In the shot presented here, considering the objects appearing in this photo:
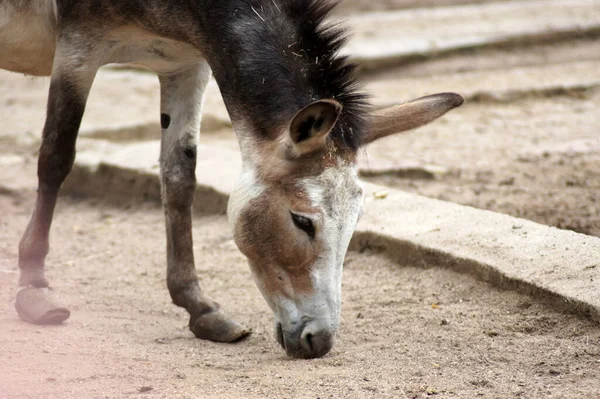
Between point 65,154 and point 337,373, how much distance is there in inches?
66.5

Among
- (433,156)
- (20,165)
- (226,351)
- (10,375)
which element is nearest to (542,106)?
(433,156)

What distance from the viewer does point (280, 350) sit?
3.78 meters

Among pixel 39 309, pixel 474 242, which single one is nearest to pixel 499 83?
pixel 474 242

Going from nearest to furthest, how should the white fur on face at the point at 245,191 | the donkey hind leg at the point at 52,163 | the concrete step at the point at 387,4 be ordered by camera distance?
the white fur on face at the point at 245,191 < the donkey hind leg at the point at 52,163 < the concrete step at the point at 387,4

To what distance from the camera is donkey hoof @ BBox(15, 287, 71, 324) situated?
398 cm

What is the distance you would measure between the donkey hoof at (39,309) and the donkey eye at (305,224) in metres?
1.34

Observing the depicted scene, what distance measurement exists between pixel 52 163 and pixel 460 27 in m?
6.87

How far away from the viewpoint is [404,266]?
15.1ft

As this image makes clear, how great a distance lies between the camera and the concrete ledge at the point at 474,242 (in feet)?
12.5

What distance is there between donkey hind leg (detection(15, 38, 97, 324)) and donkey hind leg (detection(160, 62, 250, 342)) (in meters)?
0.48

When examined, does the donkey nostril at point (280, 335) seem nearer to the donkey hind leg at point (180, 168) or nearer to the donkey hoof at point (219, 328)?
the donkey hoof at point (219, 328)

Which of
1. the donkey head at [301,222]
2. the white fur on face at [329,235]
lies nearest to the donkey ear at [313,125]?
the donkey head at [301,222]

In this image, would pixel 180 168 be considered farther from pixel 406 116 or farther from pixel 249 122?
pixel 406 116

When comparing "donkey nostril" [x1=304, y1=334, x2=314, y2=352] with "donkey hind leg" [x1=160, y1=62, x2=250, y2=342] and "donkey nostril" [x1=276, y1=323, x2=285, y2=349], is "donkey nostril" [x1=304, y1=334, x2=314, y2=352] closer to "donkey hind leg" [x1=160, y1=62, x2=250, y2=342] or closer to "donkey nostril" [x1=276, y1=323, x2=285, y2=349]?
"donkey nostril" [x1=276, y1=323, x2=285, y2=349]
